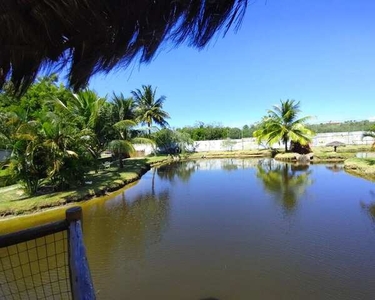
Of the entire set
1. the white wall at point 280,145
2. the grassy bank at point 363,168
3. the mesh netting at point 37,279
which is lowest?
the mesh netting at point 37,279

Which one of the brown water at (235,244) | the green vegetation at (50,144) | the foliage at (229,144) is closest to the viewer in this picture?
the brown water at (235,244)

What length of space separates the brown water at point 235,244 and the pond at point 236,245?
0.06 feet

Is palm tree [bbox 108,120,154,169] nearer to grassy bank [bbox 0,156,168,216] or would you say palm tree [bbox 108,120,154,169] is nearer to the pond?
grassy bank [bbox 0,156,168,216]

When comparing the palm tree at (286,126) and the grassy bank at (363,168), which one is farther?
the palm tree at (286,126)

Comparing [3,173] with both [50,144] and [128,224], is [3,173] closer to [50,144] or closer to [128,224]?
[50,144]

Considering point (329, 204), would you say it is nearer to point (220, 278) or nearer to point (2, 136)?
point (220, 278)

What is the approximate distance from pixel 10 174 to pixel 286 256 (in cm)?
898

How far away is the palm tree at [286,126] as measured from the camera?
2342 cm

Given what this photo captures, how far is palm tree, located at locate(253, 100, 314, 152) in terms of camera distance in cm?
2342

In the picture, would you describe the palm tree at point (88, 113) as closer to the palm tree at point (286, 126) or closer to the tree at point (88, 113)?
the tree at point (88, 113)

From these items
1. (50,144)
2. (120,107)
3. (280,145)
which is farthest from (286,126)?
(50,144)

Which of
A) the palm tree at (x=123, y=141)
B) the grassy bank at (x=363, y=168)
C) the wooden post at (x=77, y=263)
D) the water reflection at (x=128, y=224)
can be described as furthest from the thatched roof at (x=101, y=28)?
the palm tree at (x=123, y=141)

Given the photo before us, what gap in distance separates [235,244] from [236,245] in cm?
6

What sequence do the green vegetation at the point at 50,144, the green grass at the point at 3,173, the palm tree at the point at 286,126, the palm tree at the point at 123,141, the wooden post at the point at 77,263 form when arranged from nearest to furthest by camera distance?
the wooden post at the point at 77,263 → the green vegetation at the point at 50,144 → the green grass at the point at 3,173 → the palm tree at the point at 123,141 → the palm tree at the point at 286,126
